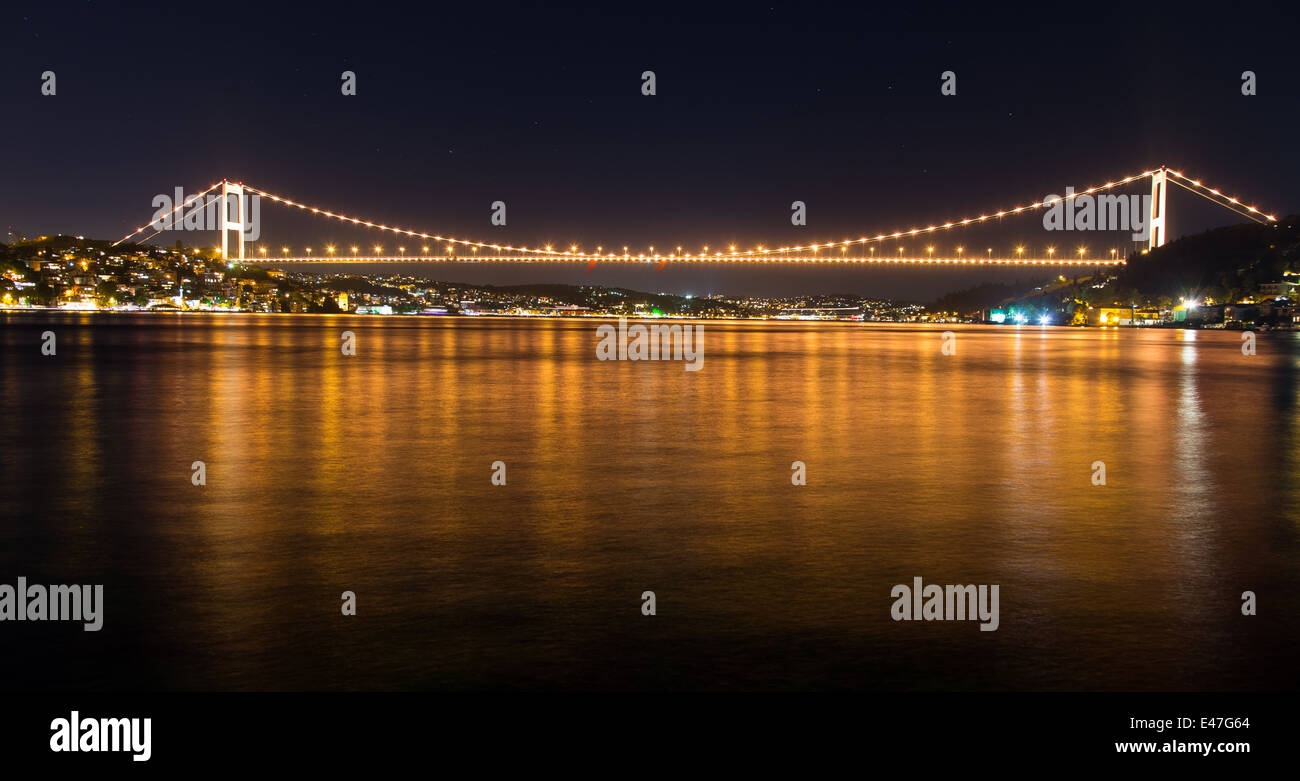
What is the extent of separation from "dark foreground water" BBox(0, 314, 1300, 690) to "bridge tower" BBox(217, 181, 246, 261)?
87.6 m

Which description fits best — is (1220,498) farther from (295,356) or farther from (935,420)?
(295,356)

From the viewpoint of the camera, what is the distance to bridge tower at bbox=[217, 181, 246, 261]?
9406cm

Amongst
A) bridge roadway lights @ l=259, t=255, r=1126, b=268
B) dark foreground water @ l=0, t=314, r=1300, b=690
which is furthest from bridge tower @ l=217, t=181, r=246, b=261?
dark foreground water @ l=0, t=314, r=1300, b=690

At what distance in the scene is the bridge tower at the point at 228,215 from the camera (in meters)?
94.1

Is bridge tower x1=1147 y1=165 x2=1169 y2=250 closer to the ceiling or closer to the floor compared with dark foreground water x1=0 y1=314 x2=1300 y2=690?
closer to the ceiling

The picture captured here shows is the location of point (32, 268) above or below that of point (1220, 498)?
above

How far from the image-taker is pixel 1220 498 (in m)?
6.91

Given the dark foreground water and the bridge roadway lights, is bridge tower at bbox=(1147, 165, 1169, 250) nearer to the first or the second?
the bridge roadway lights

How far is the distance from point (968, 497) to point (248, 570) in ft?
14.2

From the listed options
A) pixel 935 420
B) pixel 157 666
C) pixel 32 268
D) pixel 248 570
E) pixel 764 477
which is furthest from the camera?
pixel 32 268

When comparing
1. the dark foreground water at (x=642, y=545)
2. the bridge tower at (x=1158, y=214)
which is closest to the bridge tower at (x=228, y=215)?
the bridge tower at (x=1158, y=214)
